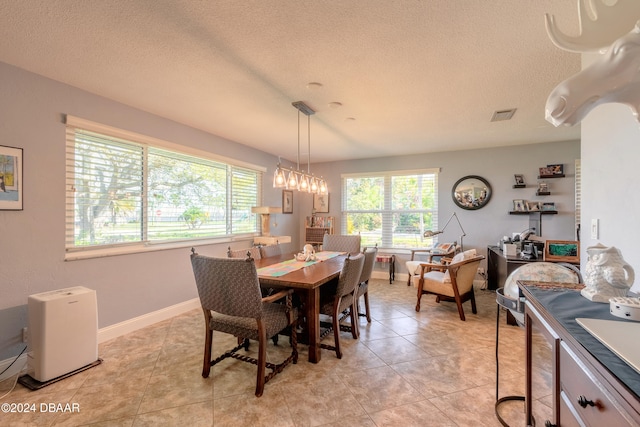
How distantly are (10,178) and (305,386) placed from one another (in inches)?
107

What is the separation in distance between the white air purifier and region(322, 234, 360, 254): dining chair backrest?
2664 millimetres

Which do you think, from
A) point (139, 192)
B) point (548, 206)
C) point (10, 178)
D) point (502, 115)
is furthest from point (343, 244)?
point (10, 178)

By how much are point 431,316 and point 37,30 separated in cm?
421

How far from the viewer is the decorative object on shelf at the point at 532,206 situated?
442 cm

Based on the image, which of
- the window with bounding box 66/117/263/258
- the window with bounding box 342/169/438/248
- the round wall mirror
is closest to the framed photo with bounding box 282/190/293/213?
the window with bounding box 342/169/438/248

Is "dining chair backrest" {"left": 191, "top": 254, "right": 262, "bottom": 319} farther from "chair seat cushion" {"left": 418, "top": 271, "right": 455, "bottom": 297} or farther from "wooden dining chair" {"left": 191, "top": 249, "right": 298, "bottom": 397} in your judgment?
"chair seat cushion" {"left": 418, "top": 271, "right": 455, "bottom": 297}

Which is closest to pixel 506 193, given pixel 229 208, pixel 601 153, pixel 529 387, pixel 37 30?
pixel 601 153

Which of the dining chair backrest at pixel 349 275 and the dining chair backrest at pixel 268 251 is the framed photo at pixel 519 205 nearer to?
the dining chair backrest at pixel 349 275

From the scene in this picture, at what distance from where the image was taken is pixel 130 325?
117 inches

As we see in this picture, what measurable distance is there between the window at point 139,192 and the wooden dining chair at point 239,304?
1.52 metres

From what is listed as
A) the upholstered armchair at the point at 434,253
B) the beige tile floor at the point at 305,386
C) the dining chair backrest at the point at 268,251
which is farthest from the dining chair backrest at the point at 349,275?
the upholstered armchair at the point at 434,253

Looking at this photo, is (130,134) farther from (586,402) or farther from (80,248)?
(586,402)

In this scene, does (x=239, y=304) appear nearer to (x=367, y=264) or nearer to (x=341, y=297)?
(x=341, y=297)

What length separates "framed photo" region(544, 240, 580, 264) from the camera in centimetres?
316
